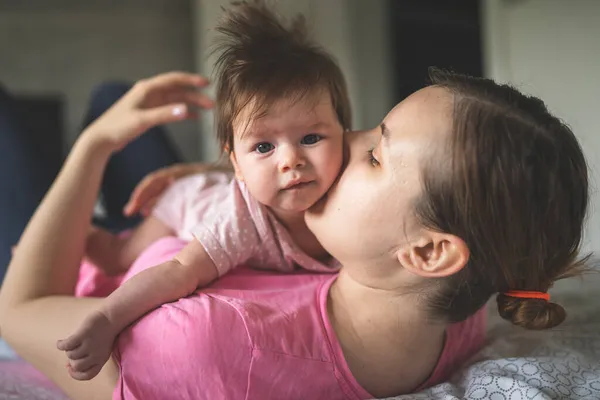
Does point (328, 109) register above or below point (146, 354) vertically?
above

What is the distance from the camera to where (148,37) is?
359cm

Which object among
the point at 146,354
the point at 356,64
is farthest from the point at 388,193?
the point at 356,64

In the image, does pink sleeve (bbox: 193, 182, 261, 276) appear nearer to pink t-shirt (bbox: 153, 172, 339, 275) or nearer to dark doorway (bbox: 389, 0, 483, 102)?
pink t-shirt (bbox: 153, 172, 339, 275)

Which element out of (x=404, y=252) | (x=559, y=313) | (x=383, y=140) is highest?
(x=383, y=140)

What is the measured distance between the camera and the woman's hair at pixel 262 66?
696 millimetres

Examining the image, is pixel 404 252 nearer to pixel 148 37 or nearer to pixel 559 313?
pixel 559 313

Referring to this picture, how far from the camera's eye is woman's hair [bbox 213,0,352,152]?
2.28 ft

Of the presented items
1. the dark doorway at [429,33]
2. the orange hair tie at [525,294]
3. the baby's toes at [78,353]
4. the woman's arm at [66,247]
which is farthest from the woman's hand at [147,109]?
the dark doorway at [429,33]

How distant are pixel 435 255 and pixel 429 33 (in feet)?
6.42

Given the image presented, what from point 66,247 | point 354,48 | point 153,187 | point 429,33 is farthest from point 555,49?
point 66,247

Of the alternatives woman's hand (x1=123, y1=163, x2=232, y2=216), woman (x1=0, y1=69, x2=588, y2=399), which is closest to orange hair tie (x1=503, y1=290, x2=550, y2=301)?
woman (x1=0, y1=69, x2=588, y2=399)

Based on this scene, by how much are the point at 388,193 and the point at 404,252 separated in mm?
67

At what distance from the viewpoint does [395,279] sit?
2.20 feet

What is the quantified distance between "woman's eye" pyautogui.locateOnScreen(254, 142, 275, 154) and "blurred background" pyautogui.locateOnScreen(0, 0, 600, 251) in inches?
7.2
